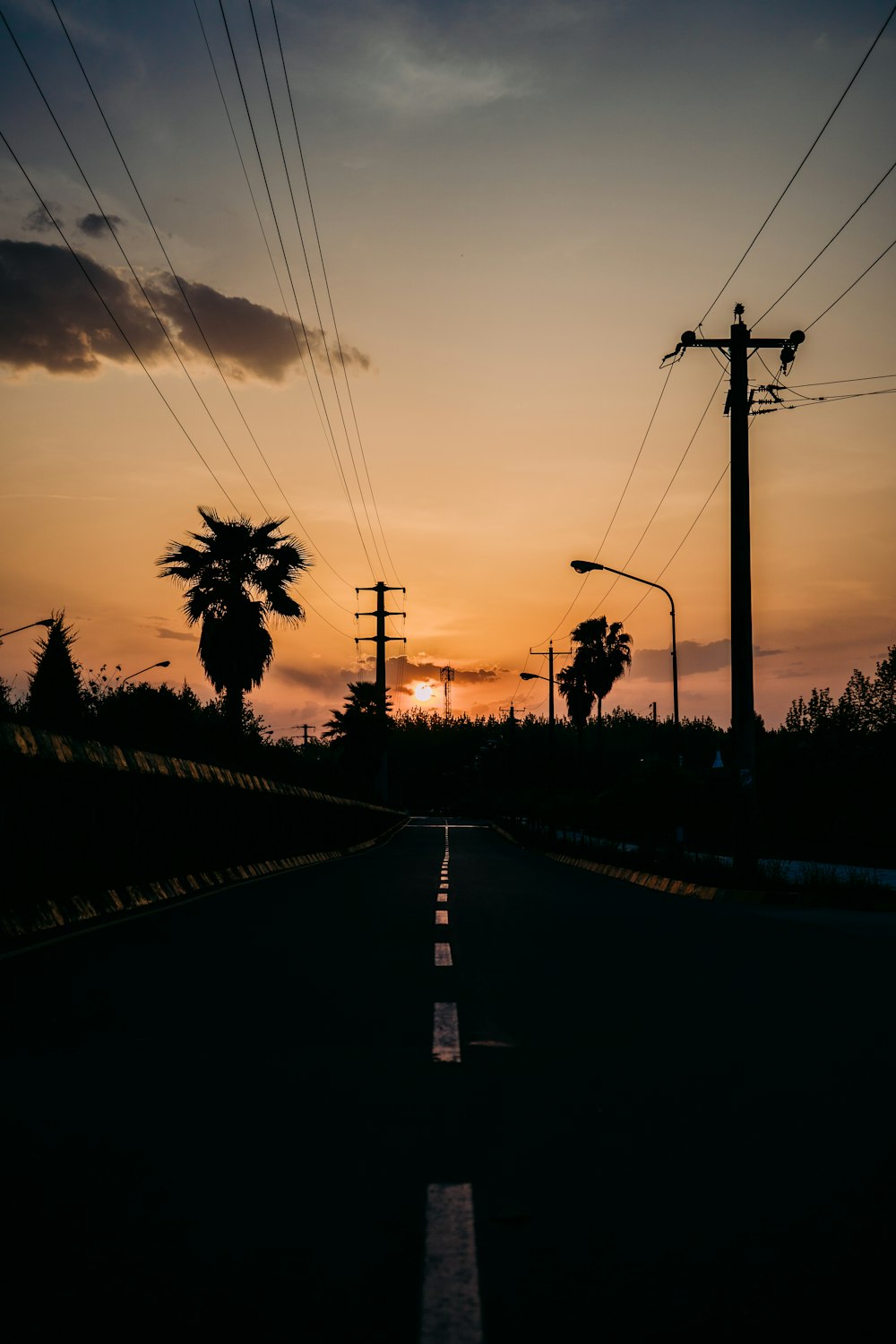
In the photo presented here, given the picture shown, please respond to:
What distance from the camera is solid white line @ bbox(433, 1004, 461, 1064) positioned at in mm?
6105

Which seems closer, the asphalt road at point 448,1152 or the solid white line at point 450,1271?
the solid white line at point 450,1271

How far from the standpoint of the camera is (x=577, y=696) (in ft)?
326

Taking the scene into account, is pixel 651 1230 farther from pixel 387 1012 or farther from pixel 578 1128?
pixel 387 1012

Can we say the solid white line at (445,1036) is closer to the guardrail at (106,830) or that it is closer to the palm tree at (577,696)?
the guardrail at (106,830)

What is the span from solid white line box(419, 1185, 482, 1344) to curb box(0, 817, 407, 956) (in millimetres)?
7469

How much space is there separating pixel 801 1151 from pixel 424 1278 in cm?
179

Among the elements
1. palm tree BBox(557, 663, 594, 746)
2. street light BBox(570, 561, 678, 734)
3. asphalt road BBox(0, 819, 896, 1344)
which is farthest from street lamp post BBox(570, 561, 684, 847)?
palm tree BBox(557, 663, 594, 746)

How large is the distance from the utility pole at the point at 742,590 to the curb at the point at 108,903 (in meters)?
9.16

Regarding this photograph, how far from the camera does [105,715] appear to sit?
53.3 feet

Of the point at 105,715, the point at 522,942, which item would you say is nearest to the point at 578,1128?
the point at 522,942

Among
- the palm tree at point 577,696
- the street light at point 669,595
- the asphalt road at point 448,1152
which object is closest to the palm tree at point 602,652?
the palm tree at point 577,696

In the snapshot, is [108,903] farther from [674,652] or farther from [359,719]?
[359,719]

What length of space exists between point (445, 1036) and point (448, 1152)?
2.17 meters

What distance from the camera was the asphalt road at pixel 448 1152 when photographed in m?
3.17
